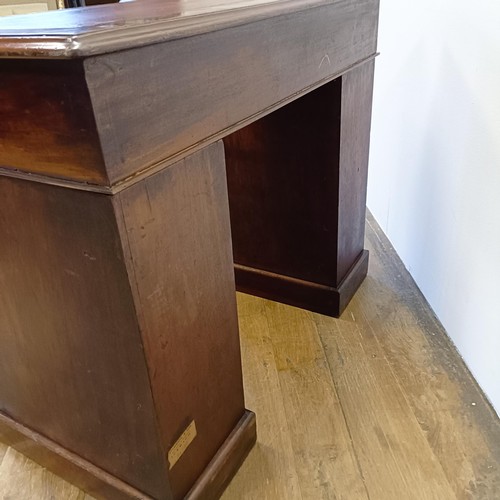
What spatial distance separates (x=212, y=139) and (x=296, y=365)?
82cm

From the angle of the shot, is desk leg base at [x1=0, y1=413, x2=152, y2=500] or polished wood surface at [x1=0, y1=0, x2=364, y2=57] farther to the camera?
desk leg base at [x1=0, y1=413, x2=152, y2=500]

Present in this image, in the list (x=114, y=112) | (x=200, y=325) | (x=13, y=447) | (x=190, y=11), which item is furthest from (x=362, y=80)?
(x=13, y=447)

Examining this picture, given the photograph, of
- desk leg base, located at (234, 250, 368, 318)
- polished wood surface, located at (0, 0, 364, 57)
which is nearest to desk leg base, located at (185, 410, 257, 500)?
desk leg base, located at (234, 250, 368, 318)

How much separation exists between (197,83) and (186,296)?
0.34m

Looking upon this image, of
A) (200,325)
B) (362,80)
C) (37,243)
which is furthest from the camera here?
(362,80)

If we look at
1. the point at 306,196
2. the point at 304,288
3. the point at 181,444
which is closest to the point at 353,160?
the point at 306,196

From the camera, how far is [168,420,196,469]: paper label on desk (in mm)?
930

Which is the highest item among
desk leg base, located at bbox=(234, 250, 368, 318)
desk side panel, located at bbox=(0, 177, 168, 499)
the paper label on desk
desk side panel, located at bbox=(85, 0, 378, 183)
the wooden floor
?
desk side panel, located at bbox=(85, 0, 378, 183)

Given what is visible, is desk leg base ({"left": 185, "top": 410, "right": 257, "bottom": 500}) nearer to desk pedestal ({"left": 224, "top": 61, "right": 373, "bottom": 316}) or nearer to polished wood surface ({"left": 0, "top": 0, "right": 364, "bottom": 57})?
desk pedestal ({"left": 224, "top": 61, "right": 373, "bottom": 316})

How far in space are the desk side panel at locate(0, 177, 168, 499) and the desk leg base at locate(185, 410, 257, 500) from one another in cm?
9

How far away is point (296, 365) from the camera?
145 cm

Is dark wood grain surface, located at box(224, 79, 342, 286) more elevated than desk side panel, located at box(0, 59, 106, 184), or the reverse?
desk side panel, located at box(0, 59, 106, 184)

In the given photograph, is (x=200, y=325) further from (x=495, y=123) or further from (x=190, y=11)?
(x=495, y=123)

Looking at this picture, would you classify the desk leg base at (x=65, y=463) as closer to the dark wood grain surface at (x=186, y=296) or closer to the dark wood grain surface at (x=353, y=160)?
the dark wood grain surface at (x=186, y=296)
